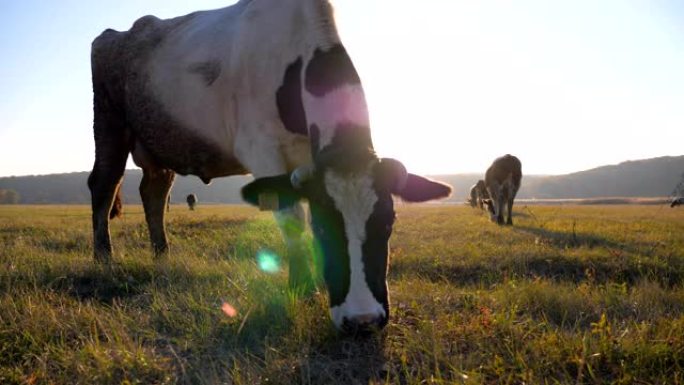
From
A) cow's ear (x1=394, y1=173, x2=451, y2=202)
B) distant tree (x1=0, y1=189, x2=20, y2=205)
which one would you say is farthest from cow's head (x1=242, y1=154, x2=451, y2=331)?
distant tree (x1=0, y1=189, x2=20, y2=205)

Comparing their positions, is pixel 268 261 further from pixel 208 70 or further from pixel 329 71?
pixel 329 71

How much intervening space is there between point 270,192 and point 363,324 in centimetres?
156

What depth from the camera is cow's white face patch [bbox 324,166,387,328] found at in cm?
334

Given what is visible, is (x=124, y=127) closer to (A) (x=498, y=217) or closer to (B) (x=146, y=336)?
(B) (x=146, y=336)

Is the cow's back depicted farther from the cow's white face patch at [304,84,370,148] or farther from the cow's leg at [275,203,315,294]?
the cow's white face patch at [304,84,370,148]

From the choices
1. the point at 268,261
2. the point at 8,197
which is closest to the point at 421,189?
the point at 268,261

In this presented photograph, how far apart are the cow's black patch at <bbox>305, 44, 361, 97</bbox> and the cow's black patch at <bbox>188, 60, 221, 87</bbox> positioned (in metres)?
1.71

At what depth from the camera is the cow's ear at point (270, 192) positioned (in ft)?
13.6

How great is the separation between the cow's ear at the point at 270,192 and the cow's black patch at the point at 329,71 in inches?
35.8

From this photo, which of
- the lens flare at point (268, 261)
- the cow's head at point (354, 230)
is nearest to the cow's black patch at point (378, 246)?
the cow's head at point (354, 230)

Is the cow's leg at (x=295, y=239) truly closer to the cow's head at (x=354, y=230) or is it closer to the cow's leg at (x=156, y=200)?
the cow's head at (x=354, y=230)

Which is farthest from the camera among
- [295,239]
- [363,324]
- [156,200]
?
[156,200]

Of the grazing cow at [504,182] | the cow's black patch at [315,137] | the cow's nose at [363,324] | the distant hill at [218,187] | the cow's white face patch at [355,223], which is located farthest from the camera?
the distant hill at [218,187]

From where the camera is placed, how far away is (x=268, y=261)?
721 centimetres
